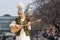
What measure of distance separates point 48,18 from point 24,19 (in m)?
25.1

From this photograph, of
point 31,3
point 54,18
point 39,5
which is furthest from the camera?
point 31,3

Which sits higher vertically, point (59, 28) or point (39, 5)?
point (39, 5)

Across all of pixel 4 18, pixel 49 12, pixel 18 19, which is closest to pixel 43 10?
pixel 49 12

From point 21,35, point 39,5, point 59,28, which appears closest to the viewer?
point 21,35

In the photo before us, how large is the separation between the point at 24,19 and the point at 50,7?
84.1ft

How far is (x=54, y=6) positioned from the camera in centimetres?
2930

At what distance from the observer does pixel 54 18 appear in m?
29.2

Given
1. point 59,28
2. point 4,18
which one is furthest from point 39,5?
point 4,18

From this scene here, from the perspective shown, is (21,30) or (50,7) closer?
(21,30)

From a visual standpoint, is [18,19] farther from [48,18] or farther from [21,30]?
[48,18]

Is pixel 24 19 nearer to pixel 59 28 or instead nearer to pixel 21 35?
pixel 21 35

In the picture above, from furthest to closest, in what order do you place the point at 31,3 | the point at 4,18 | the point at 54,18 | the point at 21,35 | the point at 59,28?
1. the point at 4,18
2. the point at 31,3
3. the point at 54,18
4. the point at 59,28
5. the point at 21,35

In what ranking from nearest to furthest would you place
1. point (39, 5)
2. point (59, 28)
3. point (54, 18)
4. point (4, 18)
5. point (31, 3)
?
point (59, 28), point (54, 18), point (39, 5), point (31, 3), point (4, 18)

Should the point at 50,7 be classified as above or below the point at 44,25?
above
